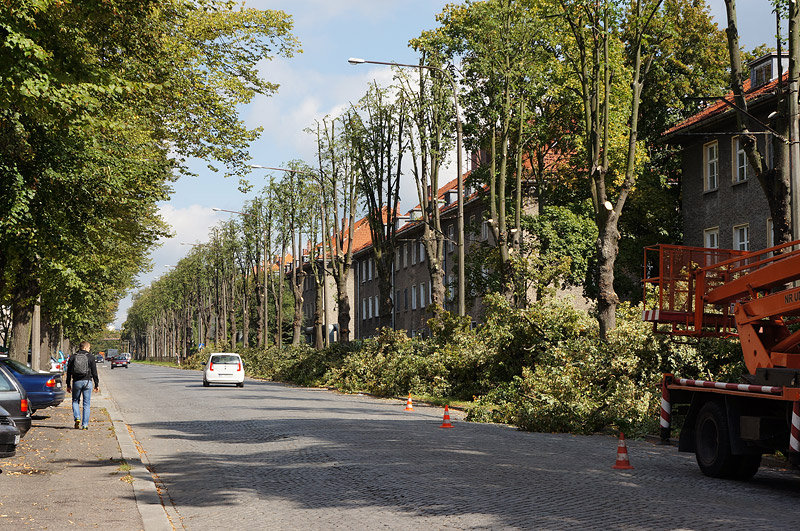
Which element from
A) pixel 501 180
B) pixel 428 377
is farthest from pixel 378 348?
pixel 501 180

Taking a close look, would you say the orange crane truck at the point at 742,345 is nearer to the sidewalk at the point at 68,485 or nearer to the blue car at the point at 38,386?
the sidewalk at the point at 68,485

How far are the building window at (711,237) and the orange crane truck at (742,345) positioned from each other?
25437 mm

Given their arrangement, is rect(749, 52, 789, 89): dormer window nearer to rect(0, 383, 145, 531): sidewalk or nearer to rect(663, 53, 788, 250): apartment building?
rect(663, 53, 788, 250): apartment building

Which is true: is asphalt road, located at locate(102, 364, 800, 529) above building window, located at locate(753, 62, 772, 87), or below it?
below

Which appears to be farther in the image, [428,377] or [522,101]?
[522,101]

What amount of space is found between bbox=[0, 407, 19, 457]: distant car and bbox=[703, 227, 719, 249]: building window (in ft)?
104

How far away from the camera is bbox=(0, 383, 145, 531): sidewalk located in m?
8.85

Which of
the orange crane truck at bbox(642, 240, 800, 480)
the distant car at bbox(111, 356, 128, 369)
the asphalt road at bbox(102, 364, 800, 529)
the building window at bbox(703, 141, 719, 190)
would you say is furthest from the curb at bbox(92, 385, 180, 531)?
the distant car at bbox(111, 356, 128, 369)

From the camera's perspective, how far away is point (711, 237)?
39.5 meters

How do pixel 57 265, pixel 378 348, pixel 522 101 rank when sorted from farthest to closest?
pixel 378 348 < pixel 522 101 < pixel 57 265

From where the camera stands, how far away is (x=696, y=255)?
14.6 metres

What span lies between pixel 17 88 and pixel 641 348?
1273cm

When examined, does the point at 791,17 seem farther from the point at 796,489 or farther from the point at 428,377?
the point at 428,377

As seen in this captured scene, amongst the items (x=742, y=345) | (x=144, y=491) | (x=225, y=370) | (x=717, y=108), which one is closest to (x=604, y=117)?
(x=742, y=345)
